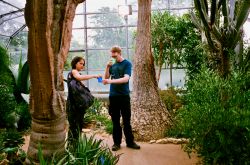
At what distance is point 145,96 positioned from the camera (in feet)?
19.9

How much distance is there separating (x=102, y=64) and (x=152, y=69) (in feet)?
23.6

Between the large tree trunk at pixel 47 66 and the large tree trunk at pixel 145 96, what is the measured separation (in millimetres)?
3325

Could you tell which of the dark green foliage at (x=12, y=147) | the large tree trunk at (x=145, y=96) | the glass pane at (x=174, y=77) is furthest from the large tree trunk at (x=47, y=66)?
the glass pane at (x=174, y=77)

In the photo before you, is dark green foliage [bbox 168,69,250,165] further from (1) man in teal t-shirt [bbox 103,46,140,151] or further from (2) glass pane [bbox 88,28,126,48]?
(2) glass pane [bbox 88,28,126,48]

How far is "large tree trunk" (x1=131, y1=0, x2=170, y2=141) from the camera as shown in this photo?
5984mm

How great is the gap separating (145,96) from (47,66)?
381 cm

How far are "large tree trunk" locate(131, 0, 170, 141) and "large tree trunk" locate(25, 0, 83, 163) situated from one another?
3.33 meters

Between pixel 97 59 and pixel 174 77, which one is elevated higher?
pixel 97 59

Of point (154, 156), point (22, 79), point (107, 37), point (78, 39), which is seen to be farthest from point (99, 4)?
point (154, 156)

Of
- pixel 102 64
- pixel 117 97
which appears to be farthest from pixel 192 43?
pixel 117 97

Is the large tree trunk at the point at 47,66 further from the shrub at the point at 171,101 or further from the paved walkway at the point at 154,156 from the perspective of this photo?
the shrub at the point at 171,101

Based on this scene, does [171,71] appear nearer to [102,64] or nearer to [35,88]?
[102,64]

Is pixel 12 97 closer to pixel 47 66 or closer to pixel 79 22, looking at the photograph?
pixel 47 66

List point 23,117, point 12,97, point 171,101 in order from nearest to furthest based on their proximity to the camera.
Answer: point 12,97, point 23,117, point 171,101
